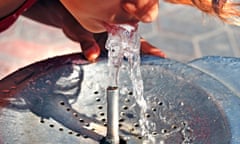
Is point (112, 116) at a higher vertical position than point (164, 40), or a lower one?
higher

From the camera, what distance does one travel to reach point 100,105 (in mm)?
1220

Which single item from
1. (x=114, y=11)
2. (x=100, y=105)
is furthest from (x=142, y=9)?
(x=100, y=105)

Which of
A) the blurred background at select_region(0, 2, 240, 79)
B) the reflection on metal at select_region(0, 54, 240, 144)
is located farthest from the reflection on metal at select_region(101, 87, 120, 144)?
the blurred background at select_region(0, 2, 240, 79)

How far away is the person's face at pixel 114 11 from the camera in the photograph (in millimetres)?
899

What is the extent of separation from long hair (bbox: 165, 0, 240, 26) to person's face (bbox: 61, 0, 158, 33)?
8 centimetres

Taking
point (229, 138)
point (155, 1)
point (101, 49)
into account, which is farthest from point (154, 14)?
point (101, 49)

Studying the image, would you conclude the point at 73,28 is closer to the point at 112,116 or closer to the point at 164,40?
the point at 112,116

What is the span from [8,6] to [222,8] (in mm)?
480

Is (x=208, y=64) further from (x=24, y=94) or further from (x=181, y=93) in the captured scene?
(x=24, y=94)

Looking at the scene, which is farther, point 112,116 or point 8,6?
point 8,6

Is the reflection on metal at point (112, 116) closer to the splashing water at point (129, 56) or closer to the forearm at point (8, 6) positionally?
the splashing water at point (129, 56)

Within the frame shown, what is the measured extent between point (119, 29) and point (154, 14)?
8 cm

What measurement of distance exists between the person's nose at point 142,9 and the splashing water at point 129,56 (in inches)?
2.1

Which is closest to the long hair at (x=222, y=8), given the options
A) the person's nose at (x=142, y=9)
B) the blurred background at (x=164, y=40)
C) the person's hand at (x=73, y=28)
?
the person's nose at (x=142, y=9)
